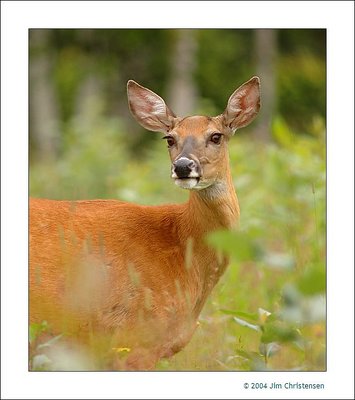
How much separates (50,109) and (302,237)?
13.3 m

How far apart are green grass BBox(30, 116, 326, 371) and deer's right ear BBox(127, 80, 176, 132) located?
3.66 feet

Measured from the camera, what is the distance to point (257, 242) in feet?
12.2

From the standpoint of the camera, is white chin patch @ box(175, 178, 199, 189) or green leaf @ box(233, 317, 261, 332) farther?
white chin patch @ box(175, 178, 199, 189)

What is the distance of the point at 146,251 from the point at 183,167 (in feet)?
2.48

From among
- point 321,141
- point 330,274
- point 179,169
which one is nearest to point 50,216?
point 179,169

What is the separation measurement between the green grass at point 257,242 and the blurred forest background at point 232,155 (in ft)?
0.04

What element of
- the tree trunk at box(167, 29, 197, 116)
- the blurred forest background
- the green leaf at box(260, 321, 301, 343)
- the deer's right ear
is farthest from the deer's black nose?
the tree trunk at box(167, 29, 197, 116)

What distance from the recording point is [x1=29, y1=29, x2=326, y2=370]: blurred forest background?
541 centimetres

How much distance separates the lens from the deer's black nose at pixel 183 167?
225 inches

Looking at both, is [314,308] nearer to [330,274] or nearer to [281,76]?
[330,274]

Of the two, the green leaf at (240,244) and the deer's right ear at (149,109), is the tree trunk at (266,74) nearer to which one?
the deer's right ear at (149,109)

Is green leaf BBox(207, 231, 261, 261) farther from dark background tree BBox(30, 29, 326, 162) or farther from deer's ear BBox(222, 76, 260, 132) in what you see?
dark background tree BBox(30, 29, 326, 162)

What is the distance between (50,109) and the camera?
20906mm

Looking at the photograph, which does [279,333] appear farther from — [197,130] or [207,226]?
[197,130]
